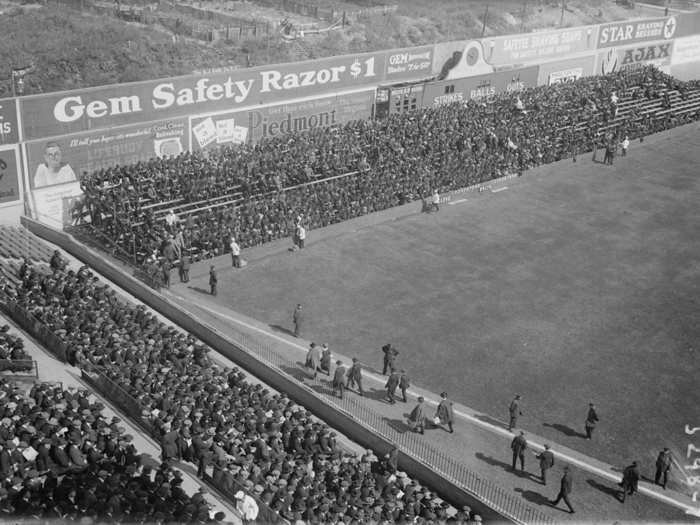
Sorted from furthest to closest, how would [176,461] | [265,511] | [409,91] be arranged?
[409,91] < [176,461] < [265,511]

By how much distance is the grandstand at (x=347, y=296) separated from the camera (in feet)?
64.6

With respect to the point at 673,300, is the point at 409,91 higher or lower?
higher

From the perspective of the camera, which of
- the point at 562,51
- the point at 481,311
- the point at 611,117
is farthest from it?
the point at 562,51

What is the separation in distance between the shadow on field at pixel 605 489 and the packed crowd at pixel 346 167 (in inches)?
712

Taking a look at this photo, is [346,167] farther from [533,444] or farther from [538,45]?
[538,45]

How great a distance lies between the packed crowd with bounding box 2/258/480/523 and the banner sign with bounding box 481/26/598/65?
35.3 m

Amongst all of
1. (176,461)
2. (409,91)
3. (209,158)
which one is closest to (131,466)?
(176,461)

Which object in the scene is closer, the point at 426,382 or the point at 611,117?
the point at 426,382

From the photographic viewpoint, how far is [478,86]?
53.2 m

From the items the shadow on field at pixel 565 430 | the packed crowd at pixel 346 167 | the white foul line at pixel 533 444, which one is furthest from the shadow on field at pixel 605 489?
the packed crowd at pixel 346 167

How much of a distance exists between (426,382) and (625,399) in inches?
246

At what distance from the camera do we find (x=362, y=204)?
39.4m

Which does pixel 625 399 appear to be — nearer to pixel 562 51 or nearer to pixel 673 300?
pixel 673 300

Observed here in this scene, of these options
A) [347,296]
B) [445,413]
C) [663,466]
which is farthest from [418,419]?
[347,296]
